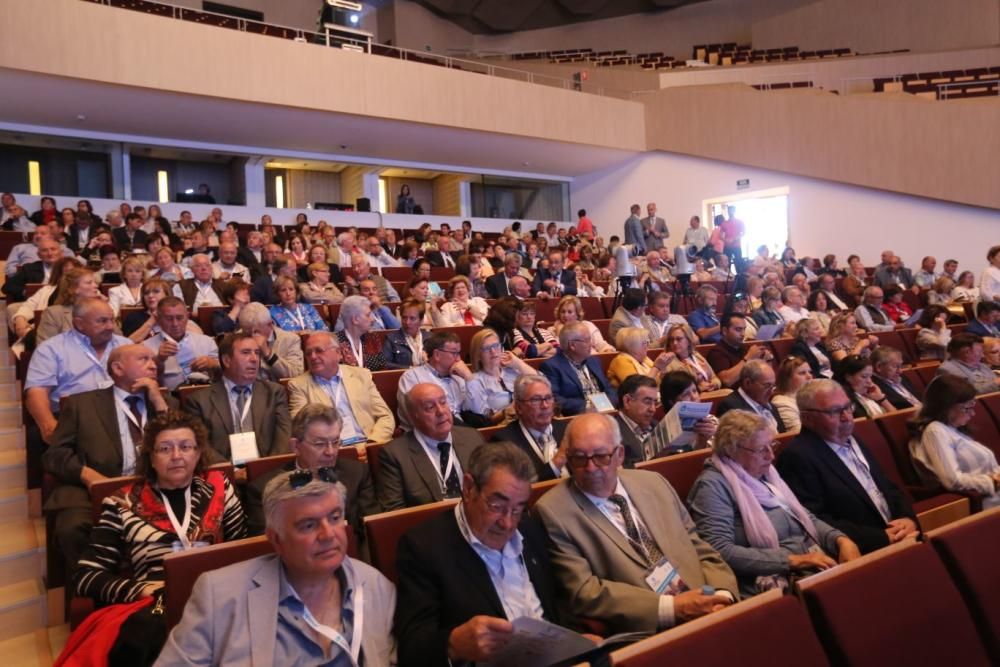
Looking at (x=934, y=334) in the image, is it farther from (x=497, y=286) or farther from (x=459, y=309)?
→ (x=459, y=309)

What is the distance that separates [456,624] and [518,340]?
304 cm

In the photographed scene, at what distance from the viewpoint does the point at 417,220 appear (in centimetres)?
1229

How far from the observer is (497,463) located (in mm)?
1678

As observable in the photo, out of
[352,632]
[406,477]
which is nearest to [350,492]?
[406,477]

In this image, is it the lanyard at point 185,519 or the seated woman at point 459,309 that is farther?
the seated woman at point 459,309

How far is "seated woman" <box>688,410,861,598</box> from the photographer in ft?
6.87

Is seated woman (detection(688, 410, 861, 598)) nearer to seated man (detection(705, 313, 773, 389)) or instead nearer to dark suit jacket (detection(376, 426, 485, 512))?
dark suit jacket (detection(376, 426, 485, 512))

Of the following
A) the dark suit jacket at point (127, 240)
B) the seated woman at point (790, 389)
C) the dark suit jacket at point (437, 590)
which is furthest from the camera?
the dark suit jacket at point (127, 240)

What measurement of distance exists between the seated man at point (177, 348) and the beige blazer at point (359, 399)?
54cm

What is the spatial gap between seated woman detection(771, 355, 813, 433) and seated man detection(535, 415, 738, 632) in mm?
1464

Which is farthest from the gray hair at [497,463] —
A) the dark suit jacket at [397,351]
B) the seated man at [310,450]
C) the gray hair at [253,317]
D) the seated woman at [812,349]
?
the seated woman at [812,349]

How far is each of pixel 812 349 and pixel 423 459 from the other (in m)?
3.14

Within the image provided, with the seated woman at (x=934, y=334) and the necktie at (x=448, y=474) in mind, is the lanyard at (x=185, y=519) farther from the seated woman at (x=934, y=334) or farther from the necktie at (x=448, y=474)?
the seated woman at (x=934, y=334)

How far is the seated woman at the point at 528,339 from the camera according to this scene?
4523 millimetres
